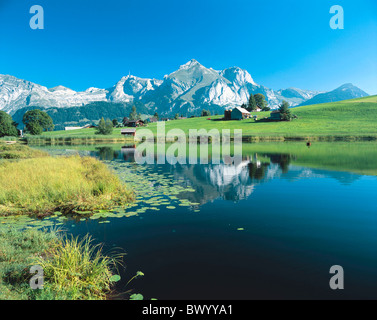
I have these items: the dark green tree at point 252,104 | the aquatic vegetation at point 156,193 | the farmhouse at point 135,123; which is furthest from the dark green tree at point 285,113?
the aquatic vegetation at point 156,193

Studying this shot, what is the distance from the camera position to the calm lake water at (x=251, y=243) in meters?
7.18

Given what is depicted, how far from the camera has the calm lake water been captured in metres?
7.18

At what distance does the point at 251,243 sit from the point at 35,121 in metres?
156

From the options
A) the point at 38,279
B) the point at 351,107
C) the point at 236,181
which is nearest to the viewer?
the point at 38,279

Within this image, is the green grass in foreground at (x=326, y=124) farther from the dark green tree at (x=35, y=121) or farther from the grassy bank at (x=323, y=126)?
the dark green tree at (x=35, y=121)

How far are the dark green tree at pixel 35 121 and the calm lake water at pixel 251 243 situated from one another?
141 metres

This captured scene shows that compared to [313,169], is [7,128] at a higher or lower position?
higher
